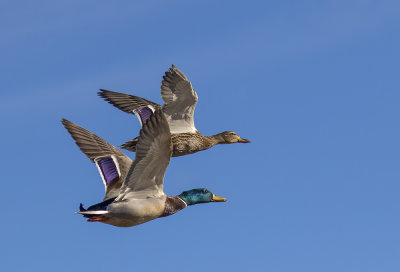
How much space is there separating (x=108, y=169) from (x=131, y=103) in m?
4.90

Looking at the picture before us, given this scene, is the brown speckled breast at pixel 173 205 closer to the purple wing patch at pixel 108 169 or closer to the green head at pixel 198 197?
the green head at pixel 198 197

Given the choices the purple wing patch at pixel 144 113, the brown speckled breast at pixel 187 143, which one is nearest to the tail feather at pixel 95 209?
the brown speckled breast at pixel 187 143

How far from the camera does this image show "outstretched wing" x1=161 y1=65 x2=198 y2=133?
2009 cm

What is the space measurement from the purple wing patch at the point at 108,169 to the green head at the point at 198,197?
154 cm

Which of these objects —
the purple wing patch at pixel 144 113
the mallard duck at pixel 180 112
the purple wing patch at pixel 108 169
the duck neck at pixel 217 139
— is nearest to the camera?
the purple wing patch at pixel 108 169

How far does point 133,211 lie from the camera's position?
48.0 feet

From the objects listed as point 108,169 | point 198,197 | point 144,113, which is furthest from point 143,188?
point 144,113

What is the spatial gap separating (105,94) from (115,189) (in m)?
6.43

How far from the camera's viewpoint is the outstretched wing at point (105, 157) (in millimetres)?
16656

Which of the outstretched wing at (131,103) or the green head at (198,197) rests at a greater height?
the outstretched wing at (131,103)

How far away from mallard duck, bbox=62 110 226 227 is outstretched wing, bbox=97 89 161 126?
3.75 metres

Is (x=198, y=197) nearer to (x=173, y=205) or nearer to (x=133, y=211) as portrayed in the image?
(x=173, y=205)

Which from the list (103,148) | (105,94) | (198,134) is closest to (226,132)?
(198,134)

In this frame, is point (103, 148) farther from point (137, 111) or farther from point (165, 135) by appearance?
point (165, 135)
